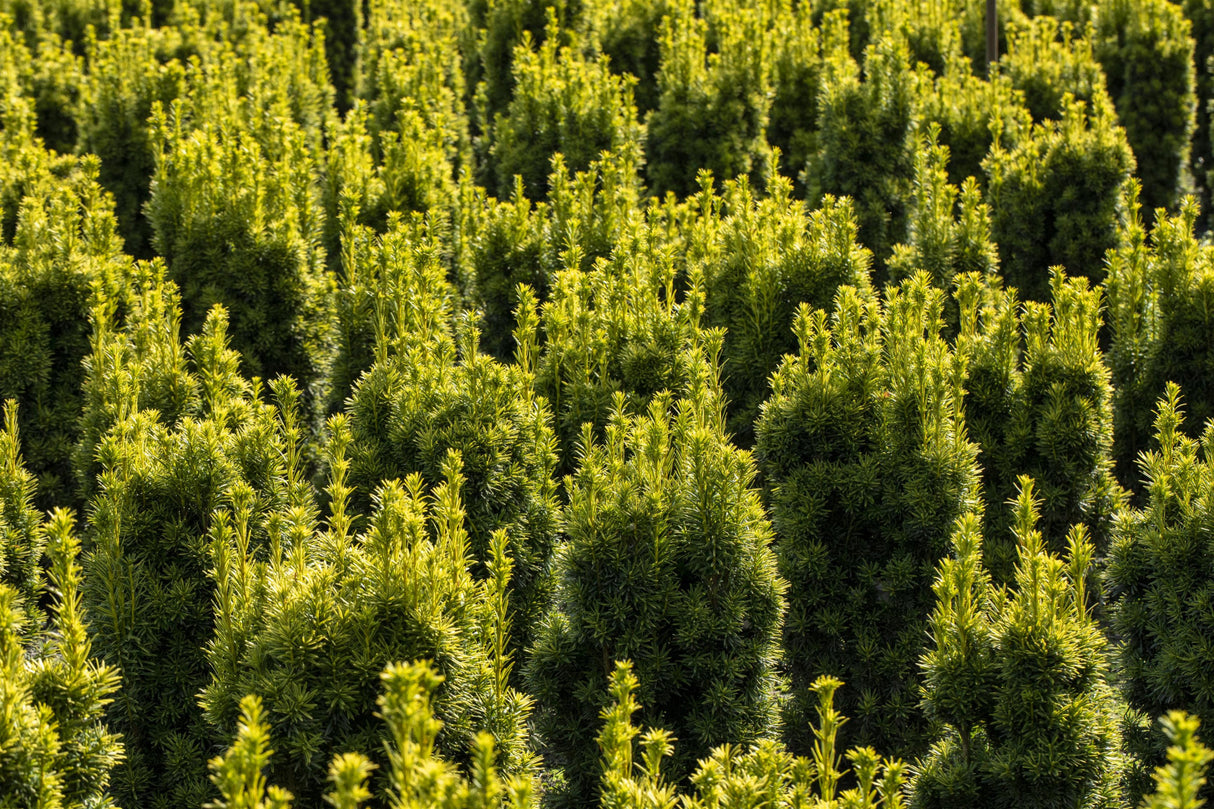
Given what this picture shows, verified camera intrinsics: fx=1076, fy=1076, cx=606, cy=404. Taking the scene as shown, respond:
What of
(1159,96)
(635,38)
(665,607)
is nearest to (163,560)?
(665,607)

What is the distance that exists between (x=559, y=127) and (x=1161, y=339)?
5596 mm

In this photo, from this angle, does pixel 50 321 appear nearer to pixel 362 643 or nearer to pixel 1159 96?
pixel 362 643

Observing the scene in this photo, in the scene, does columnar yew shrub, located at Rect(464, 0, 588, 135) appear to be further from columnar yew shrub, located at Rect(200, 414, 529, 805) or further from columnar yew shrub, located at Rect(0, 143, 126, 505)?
columnar yew shrub, located at Rect(200, 414, 529, 805)

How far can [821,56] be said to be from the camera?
1280 cm

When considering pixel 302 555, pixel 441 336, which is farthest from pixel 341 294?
pixel 302 555

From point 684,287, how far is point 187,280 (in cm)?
376

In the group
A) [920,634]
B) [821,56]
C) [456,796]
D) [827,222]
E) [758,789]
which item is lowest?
[920,634]

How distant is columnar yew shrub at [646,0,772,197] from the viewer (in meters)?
10.5

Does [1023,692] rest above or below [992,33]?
below

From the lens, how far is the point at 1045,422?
6234 millimetres

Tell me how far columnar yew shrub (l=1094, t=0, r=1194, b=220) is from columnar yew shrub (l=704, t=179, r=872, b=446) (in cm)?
691

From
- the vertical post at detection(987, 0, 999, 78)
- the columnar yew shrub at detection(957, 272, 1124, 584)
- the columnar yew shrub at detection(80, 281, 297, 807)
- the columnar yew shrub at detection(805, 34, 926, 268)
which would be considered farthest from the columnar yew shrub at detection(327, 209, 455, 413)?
the vertical post at detection(987, 0, 999, 78)

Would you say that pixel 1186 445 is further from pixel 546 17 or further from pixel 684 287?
pixel 546 17

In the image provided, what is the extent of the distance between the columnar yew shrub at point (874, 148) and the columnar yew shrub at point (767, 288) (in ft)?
6.71
